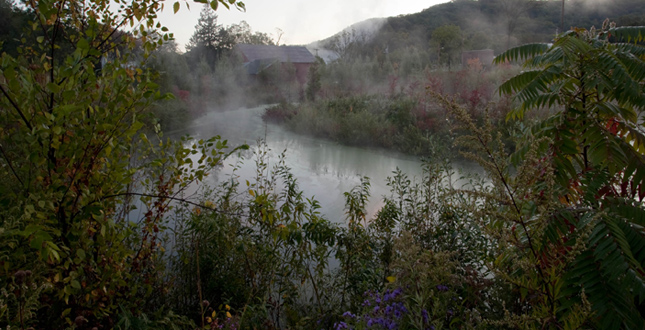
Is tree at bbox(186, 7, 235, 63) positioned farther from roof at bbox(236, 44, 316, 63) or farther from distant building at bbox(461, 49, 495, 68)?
distant building at bbox(461, 49, 495, 68)

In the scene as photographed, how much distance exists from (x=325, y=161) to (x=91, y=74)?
6.84 m

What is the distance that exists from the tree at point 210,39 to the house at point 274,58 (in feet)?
3.46

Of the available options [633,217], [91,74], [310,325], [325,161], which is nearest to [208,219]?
[310,325]

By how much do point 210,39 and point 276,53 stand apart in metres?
4.98

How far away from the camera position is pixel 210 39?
1125 inches

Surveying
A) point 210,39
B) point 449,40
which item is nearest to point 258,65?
point 210,39

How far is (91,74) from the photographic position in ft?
5.15

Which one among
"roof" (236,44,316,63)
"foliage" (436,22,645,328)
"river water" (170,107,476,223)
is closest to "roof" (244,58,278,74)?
"roof" (236,44,316,63)

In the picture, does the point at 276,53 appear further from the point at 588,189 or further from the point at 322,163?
the point at 588,189

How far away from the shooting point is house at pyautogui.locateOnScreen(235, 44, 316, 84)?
80.1ft

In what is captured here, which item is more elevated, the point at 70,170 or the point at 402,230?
the point at 70,170

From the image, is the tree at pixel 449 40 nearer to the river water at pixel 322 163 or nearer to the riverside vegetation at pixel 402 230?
the river water at pixel 322 163

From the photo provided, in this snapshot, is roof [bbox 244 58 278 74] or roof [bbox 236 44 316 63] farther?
roof [bbox 236 44 316 63]

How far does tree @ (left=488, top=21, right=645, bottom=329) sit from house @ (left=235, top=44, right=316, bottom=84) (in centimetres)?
2149
